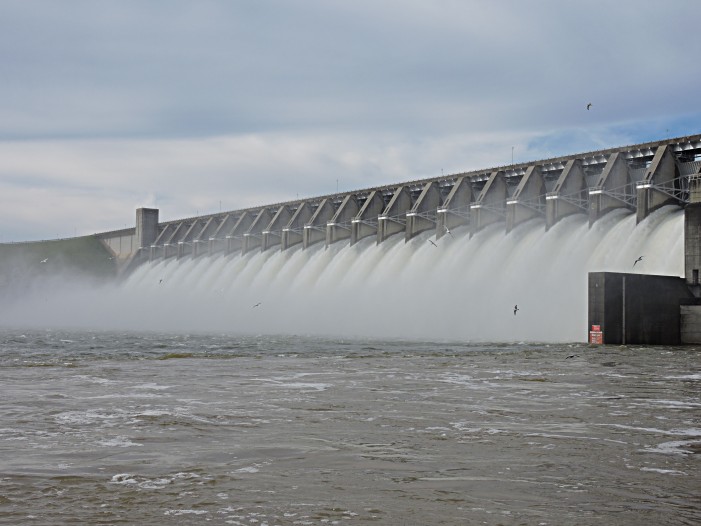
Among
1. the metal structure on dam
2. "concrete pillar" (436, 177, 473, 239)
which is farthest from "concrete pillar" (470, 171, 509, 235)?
"concrete pillar" (436, 177, 473, 239)

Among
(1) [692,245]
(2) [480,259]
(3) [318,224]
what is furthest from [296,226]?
(1) [692,245]

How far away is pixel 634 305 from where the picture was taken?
31.2 meters

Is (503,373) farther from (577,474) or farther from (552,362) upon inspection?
(577,474)

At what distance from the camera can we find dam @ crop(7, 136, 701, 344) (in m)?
33.5

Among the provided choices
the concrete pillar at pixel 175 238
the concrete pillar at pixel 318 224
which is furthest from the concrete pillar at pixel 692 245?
the concrete pillar at pixel 175 238

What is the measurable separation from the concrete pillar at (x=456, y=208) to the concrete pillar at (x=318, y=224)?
533 inches

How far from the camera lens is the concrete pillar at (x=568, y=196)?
135 ft

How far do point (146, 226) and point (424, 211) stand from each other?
49.0 metres

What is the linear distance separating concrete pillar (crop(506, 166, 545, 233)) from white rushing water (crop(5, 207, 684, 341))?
2.40ft

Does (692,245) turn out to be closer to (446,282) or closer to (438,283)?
(446,282)

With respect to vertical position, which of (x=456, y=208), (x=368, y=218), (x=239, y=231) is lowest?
(x=456, y=208)

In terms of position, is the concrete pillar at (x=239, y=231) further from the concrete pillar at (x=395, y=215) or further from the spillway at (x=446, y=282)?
the concrete pillar at (x=395, y=215)

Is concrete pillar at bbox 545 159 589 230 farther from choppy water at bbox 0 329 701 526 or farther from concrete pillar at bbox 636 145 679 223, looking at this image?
choppy water at bbox 0 329 701 526

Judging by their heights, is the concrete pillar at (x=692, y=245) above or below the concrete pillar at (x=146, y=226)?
below
